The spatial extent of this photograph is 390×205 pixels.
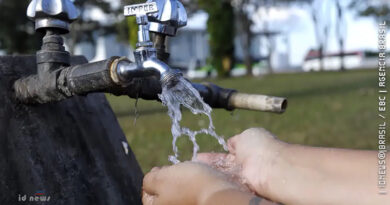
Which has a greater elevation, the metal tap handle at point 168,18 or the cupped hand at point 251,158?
the metal tap handle at point 168,18

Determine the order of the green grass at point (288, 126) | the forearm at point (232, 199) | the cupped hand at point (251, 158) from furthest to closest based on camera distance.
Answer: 1. the green grass at point (288, 126)
2. the cupped hand at point (251, 158)
3. the forearm at point (232, 199)

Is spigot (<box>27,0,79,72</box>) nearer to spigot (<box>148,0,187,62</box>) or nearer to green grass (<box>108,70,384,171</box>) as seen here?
spigot (<box>148,0,187,62</box>)

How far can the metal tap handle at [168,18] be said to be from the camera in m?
1.03

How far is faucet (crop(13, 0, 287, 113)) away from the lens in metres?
0.97

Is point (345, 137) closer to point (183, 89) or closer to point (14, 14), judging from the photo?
point (183, 89)

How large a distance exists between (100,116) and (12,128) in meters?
0.28

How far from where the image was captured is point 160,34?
1.10 m

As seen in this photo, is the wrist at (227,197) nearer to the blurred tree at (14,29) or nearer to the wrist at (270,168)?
the wrist at (270,168)

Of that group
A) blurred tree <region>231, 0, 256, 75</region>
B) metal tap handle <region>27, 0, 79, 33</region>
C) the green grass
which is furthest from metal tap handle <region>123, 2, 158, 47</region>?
blurred tree <region>231, 0, 256, 75</region>

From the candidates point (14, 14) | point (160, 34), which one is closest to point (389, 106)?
point (160, 34)

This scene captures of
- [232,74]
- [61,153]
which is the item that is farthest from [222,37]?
[61,153]

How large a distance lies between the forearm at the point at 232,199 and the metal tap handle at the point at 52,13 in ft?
1.95

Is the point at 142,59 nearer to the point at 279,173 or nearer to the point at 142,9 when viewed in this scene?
the point at 142,9

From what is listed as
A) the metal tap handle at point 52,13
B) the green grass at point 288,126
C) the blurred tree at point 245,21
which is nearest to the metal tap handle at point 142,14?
the metal tap handle at point 52,13
